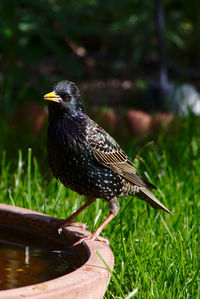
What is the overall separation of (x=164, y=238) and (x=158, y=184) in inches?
33.5

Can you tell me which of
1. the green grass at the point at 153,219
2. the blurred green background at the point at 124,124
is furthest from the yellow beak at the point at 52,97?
the green grass at the point at 153,219

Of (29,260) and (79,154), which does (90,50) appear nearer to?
(79,154)

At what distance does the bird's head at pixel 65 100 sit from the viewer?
3.33 meters

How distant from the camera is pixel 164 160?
14.1 feet

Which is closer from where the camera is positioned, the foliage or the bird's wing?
the bird's wing

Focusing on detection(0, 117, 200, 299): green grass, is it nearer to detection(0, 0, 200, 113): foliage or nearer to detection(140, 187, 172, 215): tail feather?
detection(140, 187, 172, 215): tail feather

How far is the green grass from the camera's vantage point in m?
2.93

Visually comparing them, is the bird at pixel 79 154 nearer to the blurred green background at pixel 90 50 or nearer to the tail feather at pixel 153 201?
the tail feather at pixel 153 201

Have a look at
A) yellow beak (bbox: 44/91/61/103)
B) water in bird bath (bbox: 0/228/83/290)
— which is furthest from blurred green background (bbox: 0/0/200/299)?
water in bird bath (bbox: 0/228/83/290)

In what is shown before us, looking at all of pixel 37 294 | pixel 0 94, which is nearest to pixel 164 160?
pixel 37 294

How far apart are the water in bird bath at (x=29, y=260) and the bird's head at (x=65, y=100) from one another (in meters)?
0.69

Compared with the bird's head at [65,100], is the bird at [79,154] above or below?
below

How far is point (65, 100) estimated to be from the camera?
339 centimetres

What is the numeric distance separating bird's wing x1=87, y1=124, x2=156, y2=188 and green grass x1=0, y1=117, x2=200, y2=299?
218 millimetres
